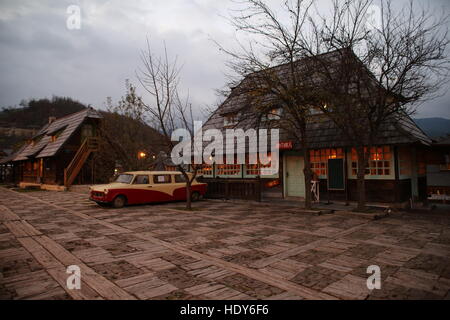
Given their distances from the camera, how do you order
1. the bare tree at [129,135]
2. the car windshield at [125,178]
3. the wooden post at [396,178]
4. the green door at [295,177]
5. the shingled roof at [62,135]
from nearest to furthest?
the wooden post at [396,178]
the car windshield at [125,178]
the green door at [295,177]
the bare tree at [129,135]
the shingled roof at [62,135]

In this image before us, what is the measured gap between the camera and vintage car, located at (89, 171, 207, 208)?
11008mm

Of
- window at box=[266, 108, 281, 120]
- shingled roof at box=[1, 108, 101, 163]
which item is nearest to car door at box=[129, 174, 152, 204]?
window at box=[266, 108, 281, 120]

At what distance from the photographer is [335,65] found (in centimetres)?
930

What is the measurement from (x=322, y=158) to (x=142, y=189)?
9084 mm

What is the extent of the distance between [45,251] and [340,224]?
7.60m

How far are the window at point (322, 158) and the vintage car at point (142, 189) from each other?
20.7 ft

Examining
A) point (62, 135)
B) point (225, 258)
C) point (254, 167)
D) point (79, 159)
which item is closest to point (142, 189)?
point (254, 167)

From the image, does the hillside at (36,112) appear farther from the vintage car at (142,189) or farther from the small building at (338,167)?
the small building at (338,167)

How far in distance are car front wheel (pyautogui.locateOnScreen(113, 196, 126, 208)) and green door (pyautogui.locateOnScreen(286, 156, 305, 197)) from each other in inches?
337

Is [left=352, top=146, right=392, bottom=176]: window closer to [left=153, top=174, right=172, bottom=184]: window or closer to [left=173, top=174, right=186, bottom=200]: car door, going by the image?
[left=173, top=174, right=186, bottom=200]: car door

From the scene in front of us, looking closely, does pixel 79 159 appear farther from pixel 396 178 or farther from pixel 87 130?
pixel 396 178

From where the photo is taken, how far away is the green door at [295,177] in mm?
13375

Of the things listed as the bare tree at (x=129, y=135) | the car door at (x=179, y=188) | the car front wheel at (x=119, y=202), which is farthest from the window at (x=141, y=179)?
the bare tree at (x=129, y=135)
